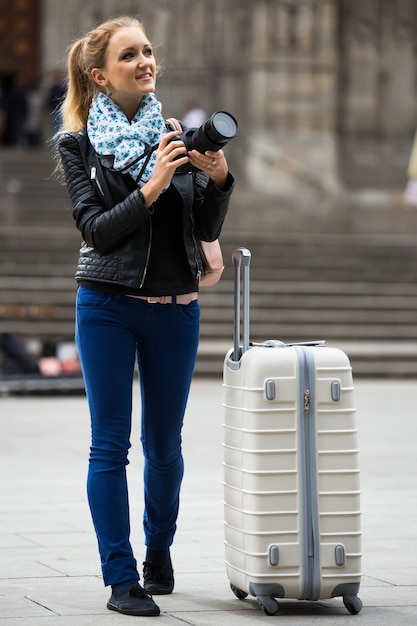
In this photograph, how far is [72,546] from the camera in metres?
5.78

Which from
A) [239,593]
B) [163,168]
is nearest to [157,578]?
[239,593]

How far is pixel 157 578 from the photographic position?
15.6ft

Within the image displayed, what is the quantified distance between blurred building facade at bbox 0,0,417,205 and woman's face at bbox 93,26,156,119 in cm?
2055

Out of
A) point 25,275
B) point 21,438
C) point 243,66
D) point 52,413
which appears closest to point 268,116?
point 243,66

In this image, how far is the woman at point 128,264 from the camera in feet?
14.5

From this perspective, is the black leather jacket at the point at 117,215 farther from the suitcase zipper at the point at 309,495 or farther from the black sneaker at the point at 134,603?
the black sneaker at the point at 134,603

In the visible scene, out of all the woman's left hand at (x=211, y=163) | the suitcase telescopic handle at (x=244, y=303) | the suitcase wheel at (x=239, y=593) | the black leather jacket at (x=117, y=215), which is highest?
the woman's left hand at (x=211, y=163)

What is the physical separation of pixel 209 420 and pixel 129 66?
21.6 ft

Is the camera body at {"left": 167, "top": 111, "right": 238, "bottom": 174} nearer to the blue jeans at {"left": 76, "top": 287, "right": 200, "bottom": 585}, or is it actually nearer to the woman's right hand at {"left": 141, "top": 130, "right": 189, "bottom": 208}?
the woman's right hand at {"left": 141, "top": 130, "right": 189, "bottom": 208}

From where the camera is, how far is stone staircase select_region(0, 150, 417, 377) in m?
15.9

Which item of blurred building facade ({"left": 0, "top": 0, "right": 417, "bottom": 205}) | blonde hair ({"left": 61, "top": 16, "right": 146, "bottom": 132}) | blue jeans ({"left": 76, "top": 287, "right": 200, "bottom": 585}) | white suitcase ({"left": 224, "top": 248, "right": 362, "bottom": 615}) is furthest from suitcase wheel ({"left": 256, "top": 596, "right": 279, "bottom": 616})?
blurred building facade ({"left": 0, "top": 0, "right": 417, "bottom": 205})

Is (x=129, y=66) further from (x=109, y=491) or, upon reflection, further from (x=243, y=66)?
(x=243, y=66)

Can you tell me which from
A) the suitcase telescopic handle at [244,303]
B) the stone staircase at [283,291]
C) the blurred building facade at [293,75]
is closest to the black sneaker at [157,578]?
the suitcase telescopic handle at [244,303]

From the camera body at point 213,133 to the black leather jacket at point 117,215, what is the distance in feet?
0.59
